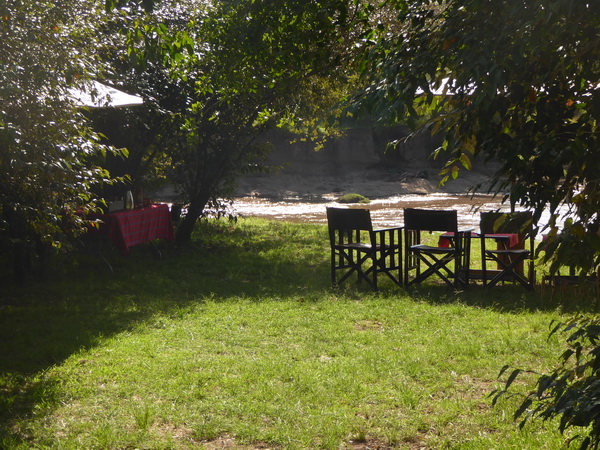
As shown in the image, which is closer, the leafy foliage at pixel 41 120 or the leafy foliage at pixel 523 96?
the leafy foliage at pixel 523 96

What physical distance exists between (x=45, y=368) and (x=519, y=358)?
3899mm

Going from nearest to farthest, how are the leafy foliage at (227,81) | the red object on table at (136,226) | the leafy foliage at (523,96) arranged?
the leafy foliage at (523,96) → the leafy foliage at (227,81) → the red object on table at (136,226)

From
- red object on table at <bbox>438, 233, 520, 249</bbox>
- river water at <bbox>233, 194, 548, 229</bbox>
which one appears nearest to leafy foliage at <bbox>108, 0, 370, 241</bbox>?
red object on table at <bbox>438, 233, 520, 249</bbox>

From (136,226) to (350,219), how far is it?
3612 mm

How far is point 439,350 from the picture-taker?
5.77 m

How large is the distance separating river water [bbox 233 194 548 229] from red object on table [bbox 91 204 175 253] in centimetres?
921

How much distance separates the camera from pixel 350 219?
869cm

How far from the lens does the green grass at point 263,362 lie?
13.5 ft

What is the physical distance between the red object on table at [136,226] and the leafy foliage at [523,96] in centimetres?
704

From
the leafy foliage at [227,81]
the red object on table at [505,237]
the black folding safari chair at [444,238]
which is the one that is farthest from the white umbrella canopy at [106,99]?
the red object on table at [505,237]

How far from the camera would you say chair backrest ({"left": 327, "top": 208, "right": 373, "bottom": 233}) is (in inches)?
336

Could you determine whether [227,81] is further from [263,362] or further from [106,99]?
[263,362]

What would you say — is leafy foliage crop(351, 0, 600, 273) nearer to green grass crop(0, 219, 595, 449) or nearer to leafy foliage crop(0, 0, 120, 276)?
green grass crop(0, 219, 595, 449)

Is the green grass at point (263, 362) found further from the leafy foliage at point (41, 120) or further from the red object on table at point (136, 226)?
the leafy foliage at point (41, 120)
